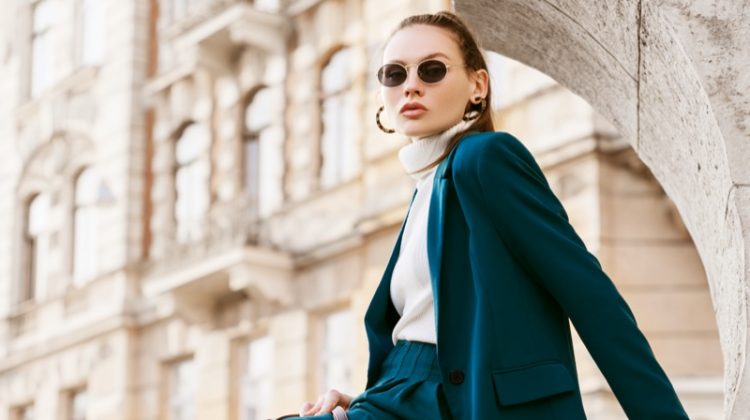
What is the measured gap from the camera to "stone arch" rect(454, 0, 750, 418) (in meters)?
2.76

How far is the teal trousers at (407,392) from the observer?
2.74 m

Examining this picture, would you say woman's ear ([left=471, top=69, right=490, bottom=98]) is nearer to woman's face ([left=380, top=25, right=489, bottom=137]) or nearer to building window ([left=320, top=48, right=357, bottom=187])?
woman's face ([left=380, top=25, right=489, bottom=137])

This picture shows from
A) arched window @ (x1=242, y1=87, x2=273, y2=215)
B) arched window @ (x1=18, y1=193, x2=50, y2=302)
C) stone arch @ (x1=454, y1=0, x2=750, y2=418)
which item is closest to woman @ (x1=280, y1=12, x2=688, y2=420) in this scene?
stone arch @ (x1=454, y1=0, x2=750, y2=418)

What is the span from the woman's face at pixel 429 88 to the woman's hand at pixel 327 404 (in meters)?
0.50

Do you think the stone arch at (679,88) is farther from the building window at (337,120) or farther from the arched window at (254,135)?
the arched window at (254,135)

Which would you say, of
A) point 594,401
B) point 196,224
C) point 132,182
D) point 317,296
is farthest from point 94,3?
point 594,401

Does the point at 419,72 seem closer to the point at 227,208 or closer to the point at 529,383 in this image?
the point at 529,383

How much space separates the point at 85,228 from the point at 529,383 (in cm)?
2246

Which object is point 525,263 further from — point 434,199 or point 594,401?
point 594,401

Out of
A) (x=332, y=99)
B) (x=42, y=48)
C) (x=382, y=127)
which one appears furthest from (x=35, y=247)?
(x=382, y=127)

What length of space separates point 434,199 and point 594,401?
1225 cm

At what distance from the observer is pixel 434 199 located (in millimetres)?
2902

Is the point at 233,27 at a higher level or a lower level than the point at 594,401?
higher

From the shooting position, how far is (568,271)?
274 centimetres
